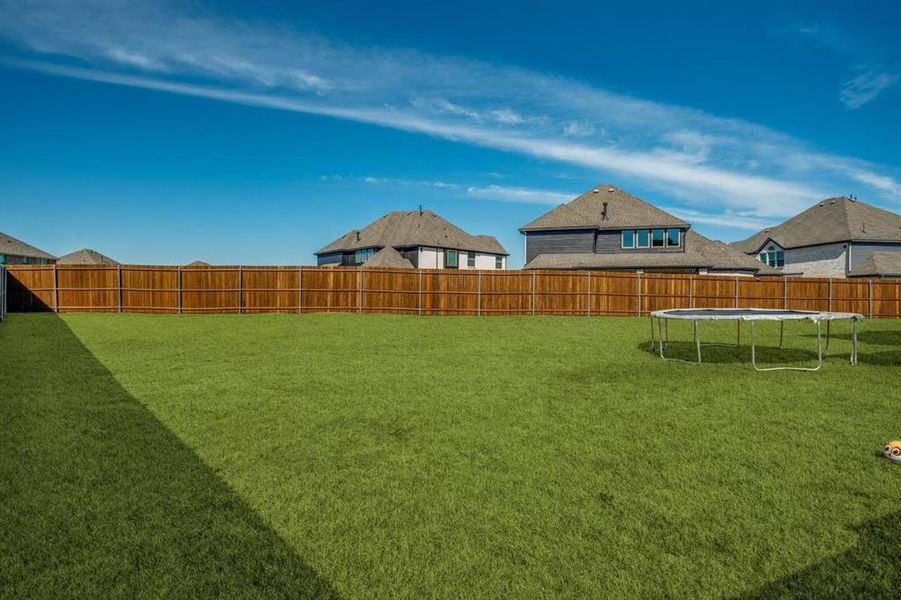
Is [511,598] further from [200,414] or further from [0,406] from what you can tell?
[0,406]

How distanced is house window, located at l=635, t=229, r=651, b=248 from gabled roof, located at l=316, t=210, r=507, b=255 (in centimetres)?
1894

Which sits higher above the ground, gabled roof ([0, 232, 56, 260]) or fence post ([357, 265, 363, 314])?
gabled roof ([0, 232, 56, 260])

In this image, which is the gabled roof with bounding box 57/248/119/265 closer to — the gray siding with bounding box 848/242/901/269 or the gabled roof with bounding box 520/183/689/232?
the gabled roof with bounding box 520/183/689/232

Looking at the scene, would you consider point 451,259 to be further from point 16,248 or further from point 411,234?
point 16,248

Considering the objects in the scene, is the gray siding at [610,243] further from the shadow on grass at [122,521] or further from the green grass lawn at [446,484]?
the shadow on grass at [122,521]

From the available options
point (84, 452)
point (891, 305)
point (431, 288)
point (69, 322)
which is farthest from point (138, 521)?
point (891, 305)

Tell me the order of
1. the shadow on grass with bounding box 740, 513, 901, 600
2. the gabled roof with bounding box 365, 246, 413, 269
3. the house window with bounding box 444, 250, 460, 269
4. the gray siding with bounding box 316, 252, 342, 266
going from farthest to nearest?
the gray siding with bounding box 316, 252, 342, 266 → the house window with bounding box 444, 250, 460, 269 → the gabled roof with bounding box 365, 246, 413, 269 → the shadow on grass with bounding box 740, 513, 901, 600

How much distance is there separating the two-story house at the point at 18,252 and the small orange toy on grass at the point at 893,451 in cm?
6066

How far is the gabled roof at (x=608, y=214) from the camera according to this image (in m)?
34.8

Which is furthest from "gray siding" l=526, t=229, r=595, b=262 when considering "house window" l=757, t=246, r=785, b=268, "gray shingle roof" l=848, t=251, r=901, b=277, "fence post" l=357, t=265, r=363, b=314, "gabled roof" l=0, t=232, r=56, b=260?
"gabled roof" l=0, t=232, r=56, b=260

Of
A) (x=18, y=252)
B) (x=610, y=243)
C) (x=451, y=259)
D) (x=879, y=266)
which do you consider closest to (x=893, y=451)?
(x=610, y=243)

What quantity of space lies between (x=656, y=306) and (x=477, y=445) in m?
20.3

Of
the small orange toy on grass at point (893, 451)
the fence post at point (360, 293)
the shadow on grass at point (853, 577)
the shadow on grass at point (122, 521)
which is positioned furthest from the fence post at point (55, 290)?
the small orange toy on grass at point (893, 451)

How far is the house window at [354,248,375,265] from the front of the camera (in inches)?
1981
